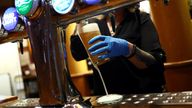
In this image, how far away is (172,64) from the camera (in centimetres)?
277

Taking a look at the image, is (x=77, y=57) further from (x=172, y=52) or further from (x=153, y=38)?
(x=172, y=52)

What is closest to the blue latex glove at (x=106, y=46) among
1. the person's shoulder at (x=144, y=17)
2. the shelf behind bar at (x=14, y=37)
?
the person's shoulder at (x=144, y=17)

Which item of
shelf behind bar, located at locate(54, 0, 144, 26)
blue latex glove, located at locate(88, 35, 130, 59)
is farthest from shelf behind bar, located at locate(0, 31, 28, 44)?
blue latex glove, located at locate(88, 35, 130, 59)

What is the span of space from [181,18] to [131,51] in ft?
5.77

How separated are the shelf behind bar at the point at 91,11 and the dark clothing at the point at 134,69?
0.34 metres

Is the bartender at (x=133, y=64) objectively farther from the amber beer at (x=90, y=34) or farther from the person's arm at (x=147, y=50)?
the amber beer at (x=90, y=34)

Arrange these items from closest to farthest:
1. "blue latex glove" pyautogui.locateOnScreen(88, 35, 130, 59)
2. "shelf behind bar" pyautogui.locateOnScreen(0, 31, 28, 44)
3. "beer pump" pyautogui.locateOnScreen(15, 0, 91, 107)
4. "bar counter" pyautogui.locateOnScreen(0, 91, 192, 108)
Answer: "bar counter" pyautogui.locateOnScreen(0, 91, 192, 108)
"blue latex glove" pyautogui.locateOnScreen(88, 35, 130, 59)
"beer pump" pyautogui.locateOnScreen(15, 0, 91, 107)
"shelf behind bar" pyautogui.locateOnScreen(0, 31, 28, 44)

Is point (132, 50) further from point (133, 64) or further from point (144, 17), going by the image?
point (144, 17)

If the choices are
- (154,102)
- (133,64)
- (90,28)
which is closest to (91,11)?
(90,28)

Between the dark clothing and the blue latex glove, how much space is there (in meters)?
0.35

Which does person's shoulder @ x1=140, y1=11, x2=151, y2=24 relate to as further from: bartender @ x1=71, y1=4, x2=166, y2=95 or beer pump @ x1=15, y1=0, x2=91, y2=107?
beer pump @ x1=15, y1=0, x2=91, y2=107

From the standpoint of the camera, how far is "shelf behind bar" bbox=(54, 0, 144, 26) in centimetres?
124

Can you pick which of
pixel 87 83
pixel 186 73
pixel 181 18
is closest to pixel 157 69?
pixel 186 73

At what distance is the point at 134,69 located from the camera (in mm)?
1598
